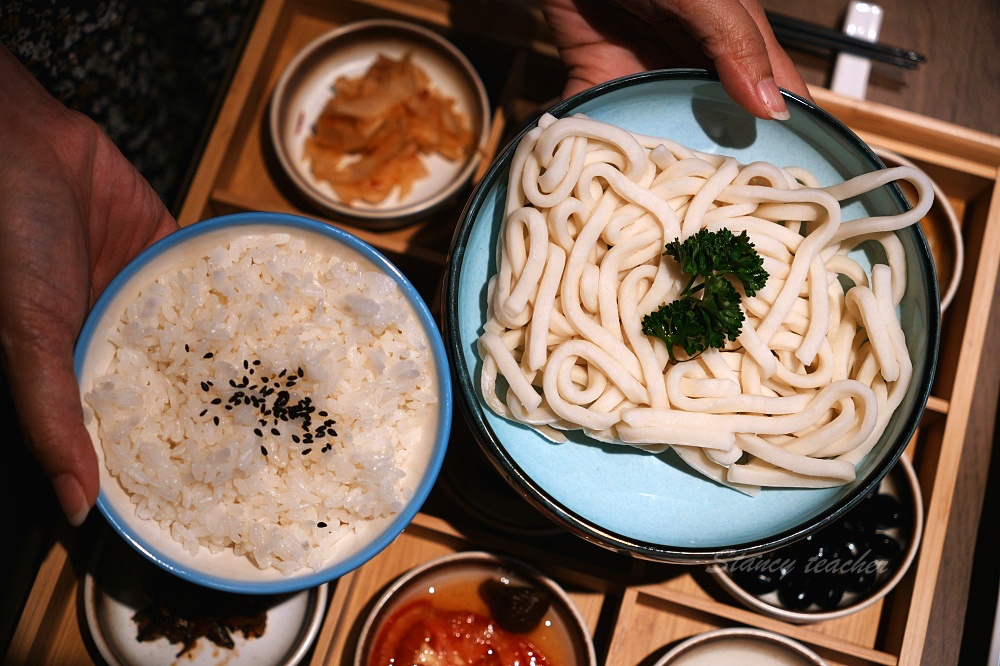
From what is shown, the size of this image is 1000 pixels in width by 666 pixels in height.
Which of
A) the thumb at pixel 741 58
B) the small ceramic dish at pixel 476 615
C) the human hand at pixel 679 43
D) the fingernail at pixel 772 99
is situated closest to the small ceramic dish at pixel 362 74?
the human hand at pixel 679 43

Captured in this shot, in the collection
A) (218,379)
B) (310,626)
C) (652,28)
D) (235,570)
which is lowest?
(310,626)

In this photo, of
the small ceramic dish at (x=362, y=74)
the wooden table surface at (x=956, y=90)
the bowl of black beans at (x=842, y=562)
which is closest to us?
the bowl of black beans at (x=842, y=562)

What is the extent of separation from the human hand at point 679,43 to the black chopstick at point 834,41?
59 centimetres

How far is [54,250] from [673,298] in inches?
54.0

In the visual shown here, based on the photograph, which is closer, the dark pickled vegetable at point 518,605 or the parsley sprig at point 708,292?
the parsley sprig at point 708,292

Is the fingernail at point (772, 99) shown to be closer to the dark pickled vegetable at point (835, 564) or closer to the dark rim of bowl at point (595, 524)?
the dark rim of bowl at point (595, 524)

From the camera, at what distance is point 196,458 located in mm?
1600

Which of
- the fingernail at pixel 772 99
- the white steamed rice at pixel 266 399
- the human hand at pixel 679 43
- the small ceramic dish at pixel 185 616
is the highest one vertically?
the human hand at pixel 679 43

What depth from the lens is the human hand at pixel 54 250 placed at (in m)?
1.48

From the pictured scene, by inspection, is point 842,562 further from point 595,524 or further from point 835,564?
point 595,524

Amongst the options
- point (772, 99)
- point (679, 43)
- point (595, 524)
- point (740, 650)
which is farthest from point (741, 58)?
point (740, 650)

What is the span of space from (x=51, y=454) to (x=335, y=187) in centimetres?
150

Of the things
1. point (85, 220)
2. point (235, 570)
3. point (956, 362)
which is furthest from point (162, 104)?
point (956, 362)

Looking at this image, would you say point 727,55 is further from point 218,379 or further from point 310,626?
point 310,626
